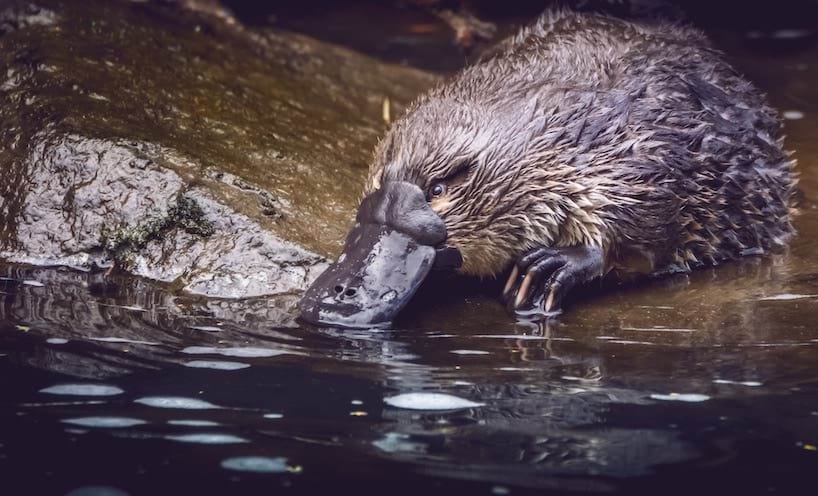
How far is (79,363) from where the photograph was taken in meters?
3.08

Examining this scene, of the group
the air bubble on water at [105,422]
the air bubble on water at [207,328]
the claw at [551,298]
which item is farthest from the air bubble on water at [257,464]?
the claw at [551,298]

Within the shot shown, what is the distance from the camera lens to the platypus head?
12.2 feet

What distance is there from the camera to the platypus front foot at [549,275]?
377 centimetres

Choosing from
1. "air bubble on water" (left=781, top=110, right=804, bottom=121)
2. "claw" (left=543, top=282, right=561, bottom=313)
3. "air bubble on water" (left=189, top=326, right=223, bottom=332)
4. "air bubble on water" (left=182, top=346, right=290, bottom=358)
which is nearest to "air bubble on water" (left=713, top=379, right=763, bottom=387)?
"claw" (left=543, top=282, right=561, bottom=313)

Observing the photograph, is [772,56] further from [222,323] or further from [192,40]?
[222,323]

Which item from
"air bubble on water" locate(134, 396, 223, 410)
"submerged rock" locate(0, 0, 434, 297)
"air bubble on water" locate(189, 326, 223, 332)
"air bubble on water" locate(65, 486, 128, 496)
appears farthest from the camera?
"submerged rock" locate(0, 0, 434, 297)

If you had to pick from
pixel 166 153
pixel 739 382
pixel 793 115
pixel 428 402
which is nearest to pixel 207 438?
pixel 428 402

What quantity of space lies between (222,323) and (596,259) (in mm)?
1217

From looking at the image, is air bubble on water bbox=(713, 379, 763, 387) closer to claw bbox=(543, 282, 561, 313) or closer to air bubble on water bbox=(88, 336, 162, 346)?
claw bbox=(543, 282, 561, 313)

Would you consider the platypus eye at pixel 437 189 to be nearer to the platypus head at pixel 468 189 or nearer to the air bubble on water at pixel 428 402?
the platypus head at pixel 468 189

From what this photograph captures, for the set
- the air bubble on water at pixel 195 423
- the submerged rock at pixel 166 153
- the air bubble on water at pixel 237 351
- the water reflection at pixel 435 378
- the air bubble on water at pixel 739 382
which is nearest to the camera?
the water reflection at pixel 435 378

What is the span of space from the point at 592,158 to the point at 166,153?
153 centimetres

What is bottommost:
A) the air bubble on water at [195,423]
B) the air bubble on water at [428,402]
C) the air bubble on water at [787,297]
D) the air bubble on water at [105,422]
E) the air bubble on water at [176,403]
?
the air bubble on water at [105,422]

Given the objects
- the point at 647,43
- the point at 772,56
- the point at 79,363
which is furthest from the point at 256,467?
the point at 772,56
